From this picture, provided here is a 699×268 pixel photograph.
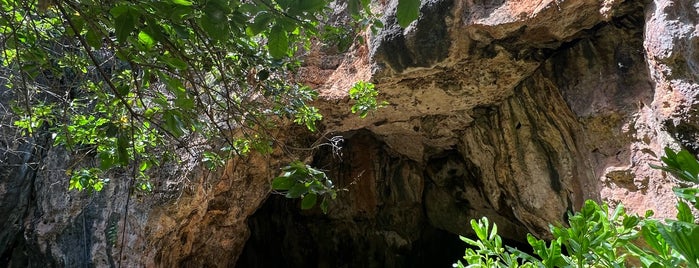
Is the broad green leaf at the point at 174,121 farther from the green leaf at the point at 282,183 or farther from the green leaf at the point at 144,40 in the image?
the green leaf at the point at 282,183

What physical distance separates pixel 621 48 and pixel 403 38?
43.8 inches

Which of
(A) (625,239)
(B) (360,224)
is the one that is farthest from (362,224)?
(A) (625,239)

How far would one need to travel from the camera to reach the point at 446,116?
145 inches

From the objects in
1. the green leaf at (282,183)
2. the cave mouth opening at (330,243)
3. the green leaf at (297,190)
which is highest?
the green leaf at (282,183)

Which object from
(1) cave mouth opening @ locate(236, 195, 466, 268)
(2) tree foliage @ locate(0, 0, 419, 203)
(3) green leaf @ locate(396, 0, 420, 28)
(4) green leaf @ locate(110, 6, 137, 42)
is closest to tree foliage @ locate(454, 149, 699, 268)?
(3) green leaf @ locate(396, 0, 420, 28)

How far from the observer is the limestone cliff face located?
7.34ft

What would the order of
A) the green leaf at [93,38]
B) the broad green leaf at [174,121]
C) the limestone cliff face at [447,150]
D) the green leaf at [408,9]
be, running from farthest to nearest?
1. the limestone cliff face at [447,150]
2. the broad green leaf at [174,121]
3. the green leaf at [93,38]
4. the green leaf at [408,9]

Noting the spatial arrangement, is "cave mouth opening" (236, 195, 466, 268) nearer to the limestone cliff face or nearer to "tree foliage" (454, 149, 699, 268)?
the limestone cliff face

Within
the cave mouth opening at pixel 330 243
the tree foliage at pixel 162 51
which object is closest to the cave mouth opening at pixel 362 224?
the cave mouth opening at pixel 330 243

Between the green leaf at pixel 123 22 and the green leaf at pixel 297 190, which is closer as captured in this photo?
the green leaf at pixel 123 22

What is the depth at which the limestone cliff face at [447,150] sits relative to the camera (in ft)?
7.34

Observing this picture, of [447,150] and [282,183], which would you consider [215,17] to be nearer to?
[282,183]

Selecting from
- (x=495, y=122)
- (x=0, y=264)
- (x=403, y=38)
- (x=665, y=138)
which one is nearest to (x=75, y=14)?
(x=403, y=38)

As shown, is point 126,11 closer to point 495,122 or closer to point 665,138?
point 665,138
